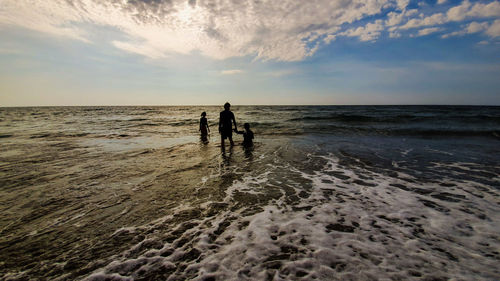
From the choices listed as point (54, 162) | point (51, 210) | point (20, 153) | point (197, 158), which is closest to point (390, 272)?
point (51, 210)

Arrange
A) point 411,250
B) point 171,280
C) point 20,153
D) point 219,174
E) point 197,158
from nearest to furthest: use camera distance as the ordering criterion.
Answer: point 171,280 < point 411,250 < point 219,174 < point 197,158 < point 20,153

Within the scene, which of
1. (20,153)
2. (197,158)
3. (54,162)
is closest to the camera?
(54,162)

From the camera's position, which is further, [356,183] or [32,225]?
[356,183]

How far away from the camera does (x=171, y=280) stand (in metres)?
2.45

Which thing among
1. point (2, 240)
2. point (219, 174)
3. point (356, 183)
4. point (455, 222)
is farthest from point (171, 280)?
point (356, 183)

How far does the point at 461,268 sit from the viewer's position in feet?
8.40

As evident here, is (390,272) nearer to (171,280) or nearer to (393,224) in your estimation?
(393,224)

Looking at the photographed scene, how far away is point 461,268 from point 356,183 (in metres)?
3.09

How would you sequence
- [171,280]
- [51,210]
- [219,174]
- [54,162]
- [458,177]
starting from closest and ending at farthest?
[171,280] < [51,210] < [458,177] < [219,174] < [54,162]

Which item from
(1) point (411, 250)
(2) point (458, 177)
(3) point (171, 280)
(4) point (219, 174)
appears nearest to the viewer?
(3) point (171, 280)

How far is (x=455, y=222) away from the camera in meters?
3.61

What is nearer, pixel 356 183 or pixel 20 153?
pixel 356 183

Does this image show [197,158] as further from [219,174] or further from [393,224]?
[393,224]

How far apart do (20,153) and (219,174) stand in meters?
9.56
